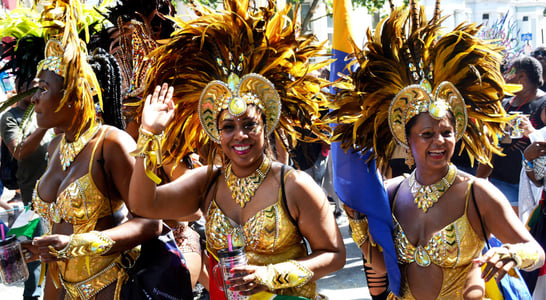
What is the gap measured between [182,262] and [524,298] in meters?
1.77

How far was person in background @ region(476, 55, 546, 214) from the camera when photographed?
18.0ft

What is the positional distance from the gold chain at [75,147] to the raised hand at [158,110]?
531 mm

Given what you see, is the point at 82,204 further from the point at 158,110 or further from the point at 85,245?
the point at 158,110

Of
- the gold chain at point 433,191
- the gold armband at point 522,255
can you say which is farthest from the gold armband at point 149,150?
the gold armband at point 522,255

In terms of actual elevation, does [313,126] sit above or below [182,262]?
above

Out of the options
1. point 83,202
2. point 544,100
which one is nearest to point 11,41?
point 83,202

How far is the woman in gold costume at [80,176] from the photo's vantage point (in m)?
2.99

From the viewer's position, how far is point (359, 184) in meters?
3.01

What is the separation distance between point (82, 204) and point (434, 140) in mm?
1807

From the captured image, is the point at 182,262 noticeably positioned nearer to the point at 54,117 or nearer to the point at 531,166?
the point at 54,117

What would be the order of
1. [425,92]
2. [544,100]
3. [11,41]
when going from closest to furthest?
[425,92]
[11,41]
[544,100]

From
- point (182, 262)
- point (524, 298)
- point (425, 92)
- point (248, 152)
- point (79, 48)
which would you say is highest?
point (79, 48)

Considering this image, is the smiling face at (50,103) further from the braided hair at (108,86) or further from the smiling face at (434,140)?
the smiling face at (434,140)

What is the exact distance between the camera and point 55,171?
318 cm
